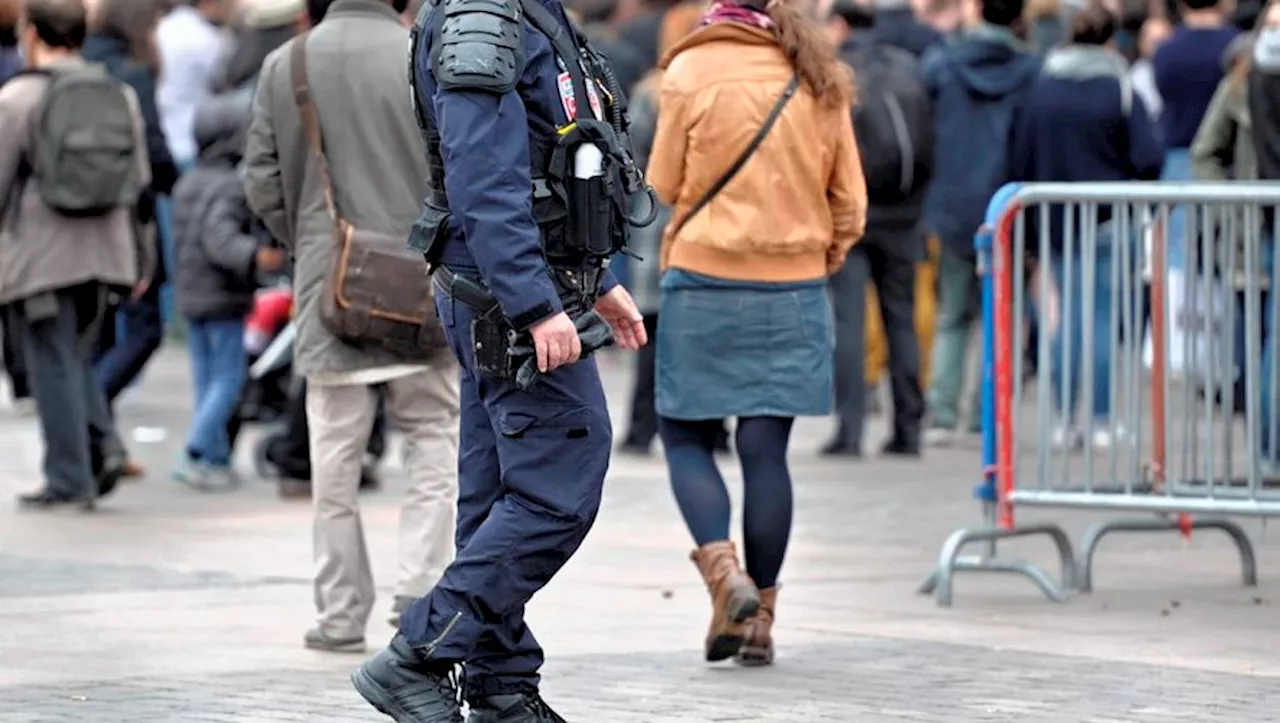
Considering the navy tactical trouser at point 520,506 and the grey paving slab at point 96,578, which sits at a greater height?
the navy tactical trouser at point 520,506

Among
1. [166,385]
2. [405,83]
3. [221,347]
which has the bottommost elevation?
[166,385]

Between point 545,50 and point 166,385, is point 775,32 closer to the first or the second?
point 545,50

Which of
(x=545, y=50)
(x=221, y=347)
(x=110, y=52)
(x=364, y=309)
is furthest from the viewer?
(x=110, y=52)

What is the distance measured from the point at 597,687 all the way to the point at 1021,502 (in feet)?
6.64

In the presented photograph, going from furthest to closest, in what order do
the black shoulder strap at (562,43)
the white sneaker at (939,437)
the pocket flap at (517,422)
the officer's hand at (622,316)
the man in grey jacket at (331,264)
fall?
the white sneaker at (939,437), the man in grey jacket at (331,264), the officer's hand at (622,316), the black shoulder strap at (562,43), the pocket flap at (517,422)

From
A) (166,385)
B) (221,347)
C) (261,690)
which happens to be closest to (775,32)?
(261,690)

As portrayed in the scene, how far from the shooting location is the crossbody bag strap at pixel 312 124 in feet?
25.0

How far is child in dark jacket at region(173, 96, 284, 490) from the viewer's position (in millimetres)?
11273

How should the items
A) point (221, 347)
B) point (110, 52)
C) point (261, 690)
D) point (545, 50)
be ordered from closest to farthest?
point (545, 50), point (261, 690), point (221, 347), point (110, 52)

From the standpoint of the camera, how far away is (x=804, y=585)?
8930 mm

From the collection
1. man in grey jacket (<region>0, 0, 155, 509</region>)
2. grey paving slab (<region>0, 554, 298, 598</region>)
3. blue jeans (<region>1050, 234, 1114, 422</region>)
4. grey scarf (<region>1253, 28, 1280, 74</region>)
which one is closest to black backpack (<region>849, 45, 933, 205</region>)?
blue jeans (<region>1050, 234, 1114, 422</region>)

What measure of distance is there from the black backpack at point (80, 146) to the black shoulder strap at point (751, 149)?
3.58m

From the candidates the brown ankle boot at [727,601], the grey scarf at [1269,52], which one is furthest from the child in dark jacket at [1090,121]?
the brown ankle boot at [727,601]

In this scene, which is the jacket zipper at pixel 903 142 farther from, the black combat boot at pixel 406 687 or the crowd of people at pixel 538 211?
the black combat boot at pixel 406 687
